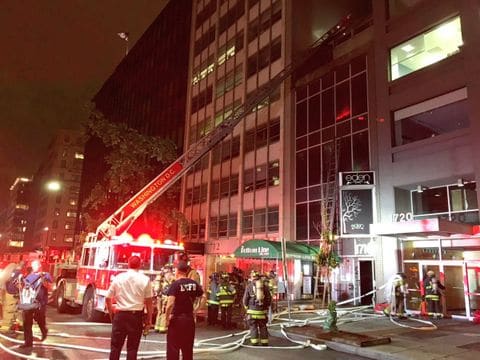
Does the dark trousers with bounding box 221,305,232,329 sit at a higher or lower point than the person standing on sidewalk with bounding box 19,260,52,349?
lower

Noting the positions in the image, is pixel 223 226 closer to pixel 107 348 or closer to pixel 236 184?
pixel 236 184

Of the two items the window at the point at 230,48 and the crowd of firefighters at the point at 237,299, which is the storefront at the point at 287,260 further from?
the window at the point at 230,48

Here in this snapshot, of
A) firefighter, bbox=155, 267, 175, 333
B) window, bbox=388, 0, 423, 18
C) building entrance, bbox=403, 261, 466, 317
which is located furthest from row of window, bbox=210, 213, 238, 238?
firefighter, bbox=155, 267, 175, 333

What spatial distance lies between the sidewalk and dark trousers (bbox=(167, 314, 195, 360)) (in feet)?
16.1

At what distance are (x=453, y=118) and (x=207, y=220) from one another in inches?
779

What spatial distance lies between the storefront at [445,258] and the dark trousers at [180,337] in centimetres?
1102

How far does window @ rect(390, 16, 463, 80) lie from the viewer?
694 inches

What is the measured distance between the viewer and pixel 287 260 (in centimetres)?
2411

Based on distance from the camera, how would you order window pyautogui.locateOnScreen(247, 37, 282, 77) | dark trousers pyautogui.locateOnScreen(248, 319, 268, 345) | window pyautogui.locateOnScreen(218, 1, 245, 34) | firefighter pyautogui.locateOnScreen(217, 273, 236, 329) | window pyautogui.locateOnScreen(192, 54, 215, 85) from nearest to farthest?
1. dark trousers pyautogui.locateOnScreen(248, 319, 268, 345)
2. firefighter pyautogui.locateOnScreen(217, 273, 236, 329)
3. window pyautogui.locateOnScreen(247, 37, 282, 77)
4. window pyautogui.locateOnScreen(218, 1, 245, 34)
5. window pyautogui.locateOnScreen(192, 54, 215, 85)

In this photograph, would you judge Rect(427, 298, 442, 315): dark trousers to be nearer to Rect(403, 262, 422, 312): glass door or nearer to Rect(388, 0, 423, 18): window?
Rect(403, 262, 422, 312): glass door

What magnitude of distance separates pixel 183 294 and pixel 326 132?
19013mm

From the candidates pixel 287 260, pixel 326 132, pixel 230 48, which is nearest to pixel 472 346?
pixel 287 260

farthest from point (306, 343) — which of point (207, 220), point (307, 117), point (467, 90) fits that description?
point (207, 220)

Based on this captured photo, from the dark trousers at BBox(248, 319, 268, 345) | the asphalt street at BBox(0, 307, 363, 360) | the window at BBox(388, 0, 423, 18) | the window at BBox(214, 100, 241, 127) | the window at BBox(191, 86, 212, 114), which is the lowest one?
the asphalt street at BBox(0, 307, 363, 360)
